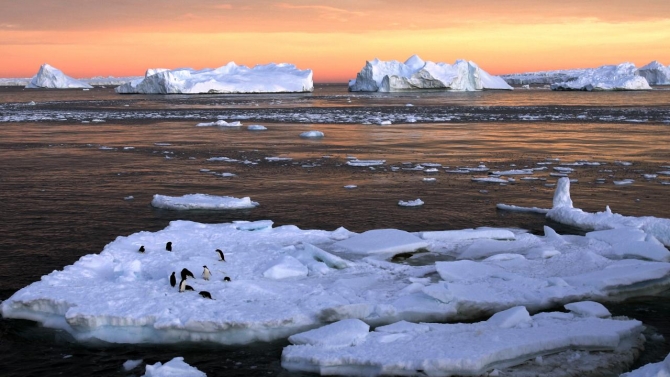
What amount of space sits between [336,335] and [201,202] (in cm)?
667

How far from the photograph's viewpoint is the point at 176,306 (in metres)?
6.81

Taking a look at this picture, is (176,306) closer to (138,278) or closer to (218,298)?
(218,298)

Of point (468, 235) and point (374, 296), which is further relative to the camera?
point (468, 235)

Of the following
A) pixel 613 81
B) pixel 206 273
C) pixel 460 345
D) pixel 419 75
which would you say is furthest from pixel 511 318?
pixel 613 81

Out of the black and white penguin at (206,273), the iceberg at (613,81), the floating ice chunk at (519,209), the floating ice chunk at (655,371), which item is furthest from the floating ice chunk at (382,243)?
the iceberg at (613,81)

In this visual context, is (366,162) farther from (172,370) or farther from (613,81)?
(613,81)

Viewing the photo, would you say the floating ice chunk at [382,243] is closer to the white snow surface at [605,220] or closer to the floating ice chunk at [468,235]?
the floating ice chunk at [468,235]

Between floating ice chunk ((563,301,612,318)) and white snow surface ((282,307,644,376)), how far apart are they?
17cm

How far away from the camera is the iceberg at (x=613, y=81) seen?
84625 millimetres

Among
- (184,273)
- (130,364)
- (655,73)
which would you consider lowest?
(130,364)

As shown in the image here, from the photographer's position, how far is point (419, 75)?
254 ft

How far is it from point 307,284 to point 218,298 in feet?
3.50

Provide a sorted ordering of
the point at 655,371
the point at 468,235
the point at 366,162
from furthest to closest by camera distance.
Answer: the point at 366,162
the point at 468,235
the point at 655,371

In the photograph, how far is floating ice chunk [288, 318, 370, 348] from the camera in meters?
6.10
